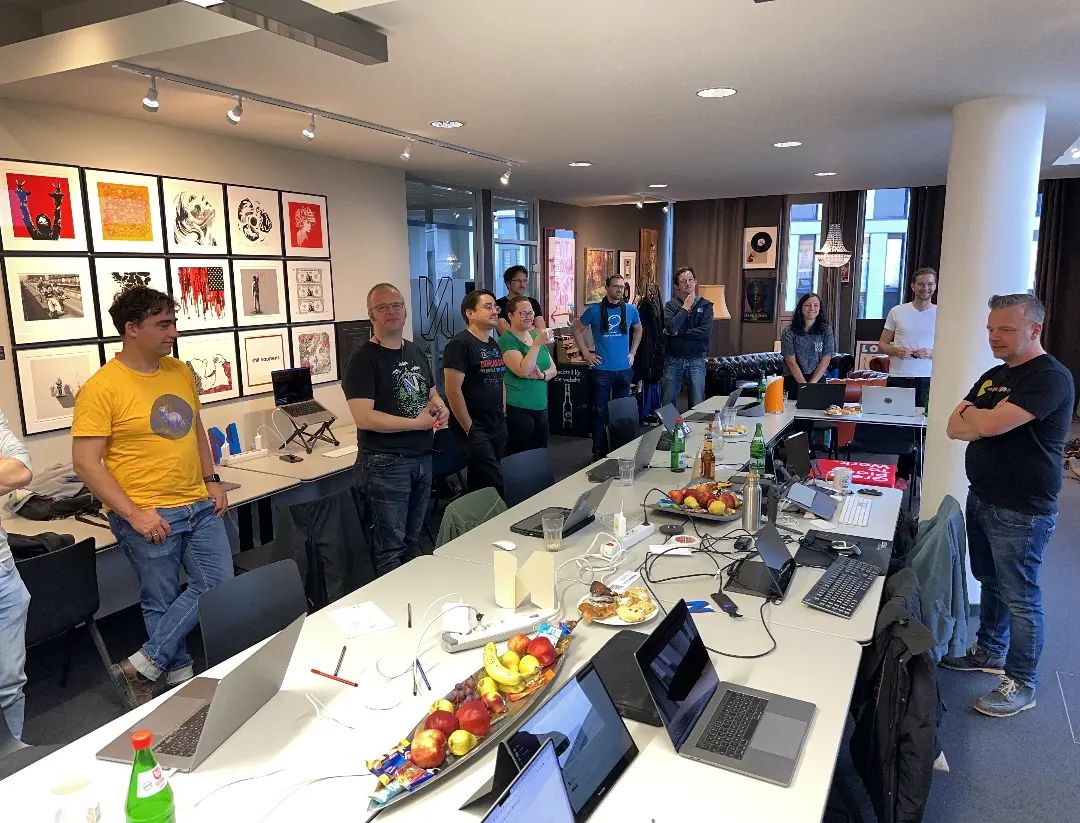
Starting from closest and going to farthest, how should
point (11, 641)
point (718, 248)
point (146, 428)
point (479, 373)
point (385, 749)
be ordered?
point (385, 749) < point (11, 641) < point (146, 428) < point (479, 373) < point (718, 248)

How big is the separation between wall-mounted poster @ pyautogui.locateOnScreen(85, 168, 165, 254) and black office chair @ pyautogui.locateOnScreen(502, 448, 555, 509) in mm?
2569

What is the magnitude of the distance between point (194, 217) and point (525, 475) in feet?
8.94

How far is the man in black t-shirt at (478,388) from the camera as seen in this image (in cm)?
430

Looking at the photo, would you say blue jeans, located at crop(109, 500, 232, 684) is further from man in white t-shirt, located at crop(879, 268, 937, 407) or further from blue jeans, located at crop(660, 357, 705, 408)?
man in white t-shirt, located at crop(879, 268, 937, 407)

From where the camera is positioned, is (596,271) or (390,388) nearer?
(390,388)

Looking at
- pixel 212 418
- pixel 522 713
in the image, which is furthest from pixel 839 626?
pixel 212 418

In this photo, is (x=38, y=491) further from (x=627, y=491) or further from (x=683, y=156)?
(x=683, y=156)

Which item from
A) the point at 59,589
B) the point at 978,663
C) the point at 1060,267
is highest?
the point at 1060,267

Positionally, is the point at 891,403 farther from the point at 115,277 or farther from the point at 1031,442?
the point at 115,277

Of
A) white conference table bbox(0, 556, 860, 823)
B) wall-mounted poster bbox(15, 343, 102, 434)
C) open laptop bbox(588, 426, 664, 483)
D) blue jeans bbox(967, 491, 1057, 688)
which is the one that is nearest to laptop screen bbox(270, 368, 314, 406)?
wall-mounted poster bbox(15, 343, 102, 434)

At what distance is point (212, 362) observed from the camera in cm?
481

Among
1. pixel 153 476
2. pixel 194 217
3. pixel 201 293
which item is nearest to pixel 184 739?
pixel 153 476

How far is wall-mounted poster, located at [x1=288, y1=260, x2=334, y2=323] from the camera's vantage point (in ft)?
17.5

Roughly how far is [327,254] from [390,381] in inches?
98.3
